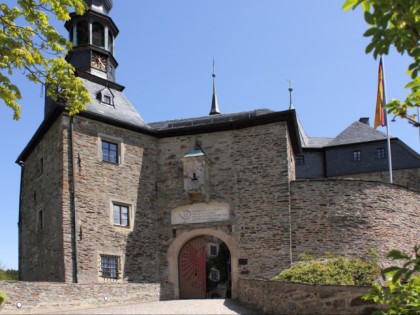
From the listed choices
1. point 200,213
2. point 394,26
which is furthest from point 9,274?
point 394,26

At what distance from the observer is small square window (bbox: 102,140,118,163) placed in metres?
17.9

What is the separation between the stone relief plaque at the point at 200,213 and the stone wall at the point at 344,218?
7.62 ft

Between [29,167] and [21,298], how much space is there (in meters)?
9.13

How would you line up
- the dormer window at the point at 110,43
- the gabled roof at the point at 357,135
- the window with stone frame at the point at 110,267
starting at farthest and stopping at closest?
the gabled roof at the point at 357,135 < the dormer window at the point at 110,43 < the window with stone frame at the point at 110,267

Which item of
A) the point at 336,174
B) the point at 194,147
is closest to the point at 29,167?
the point at 194,147

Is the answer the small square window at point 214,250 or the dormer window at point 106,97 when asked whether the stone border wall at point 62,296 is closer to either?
the dormer window at point 106,97

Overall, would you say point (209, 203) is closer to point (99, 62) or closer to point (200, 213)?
point (200, 213)

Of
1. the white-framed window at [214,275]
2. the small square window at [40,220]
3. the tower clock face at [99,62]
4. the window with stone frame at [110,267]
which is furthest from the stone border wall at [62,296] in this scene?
the white-framed window at [214,275]

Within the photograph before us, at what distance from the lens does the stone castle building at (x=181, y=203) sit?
55.5 ft

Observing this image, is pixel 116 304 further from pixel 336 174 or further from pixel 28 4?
pixel 336 174

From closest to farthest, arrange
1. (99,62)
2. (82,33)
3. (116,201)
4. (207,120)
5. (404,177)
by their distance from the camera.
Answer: (116,201) < (207,120) < (99,62) < (82,33) < (404,177)

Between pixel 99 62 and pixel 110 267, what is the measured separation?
8082 mm

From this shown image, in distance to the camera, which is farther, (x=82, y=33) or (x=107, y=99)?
(x=82, y=33)

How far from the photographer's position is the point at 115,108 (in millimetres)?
19594
